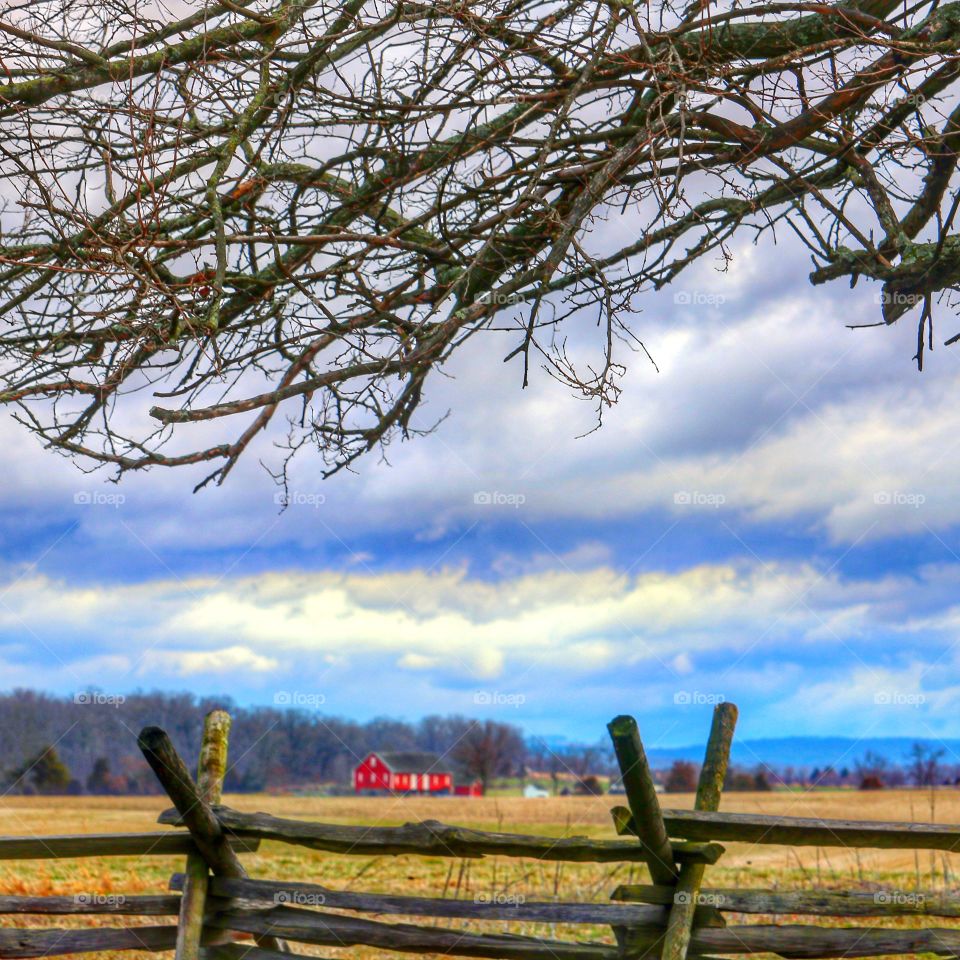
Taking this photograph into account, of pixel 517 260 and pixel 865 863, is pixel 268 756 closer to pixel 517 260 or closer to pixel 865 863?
pixel 865 863

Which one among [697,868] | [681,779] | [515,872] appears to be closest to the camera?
[697,868]

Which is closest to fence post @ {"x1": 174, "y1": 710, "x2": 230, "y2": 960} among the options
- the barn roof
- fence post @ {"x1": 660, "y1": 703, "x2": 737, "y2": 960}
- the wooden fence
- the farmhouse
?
the wooden fence

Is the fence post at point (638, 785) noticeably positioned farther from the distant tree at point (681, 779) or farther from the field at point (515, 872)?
the distant tree at point (681, 779)

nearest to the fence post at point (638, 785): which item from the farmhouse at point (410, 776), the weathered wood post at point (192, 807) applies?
the weathered wood post at point (192, 807)

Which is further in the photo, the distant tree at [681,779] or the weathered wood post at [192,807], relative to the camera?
the distant tree at [681,779]

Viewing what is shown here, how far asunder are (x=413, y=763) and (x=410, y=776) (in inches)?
41.3

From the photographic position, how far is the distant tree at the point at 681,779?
22125mm

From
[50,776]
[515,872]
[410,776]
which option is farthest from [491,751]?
[515,872]

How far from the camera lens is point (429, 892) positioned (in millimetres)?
8719

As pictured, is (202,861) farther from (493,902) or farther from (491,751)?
(491,751)

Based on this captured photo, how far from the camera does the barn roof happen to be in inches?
1465

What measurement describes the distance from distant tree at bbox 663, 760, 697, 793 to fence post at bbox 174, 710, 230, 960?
1691cm

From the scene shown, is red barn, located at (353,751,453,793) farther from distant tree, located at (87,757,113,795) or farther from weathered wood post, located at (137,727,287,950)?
weathered wood post, located at (137,727,287,950)

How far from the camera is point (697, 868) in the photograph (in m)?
4.54
